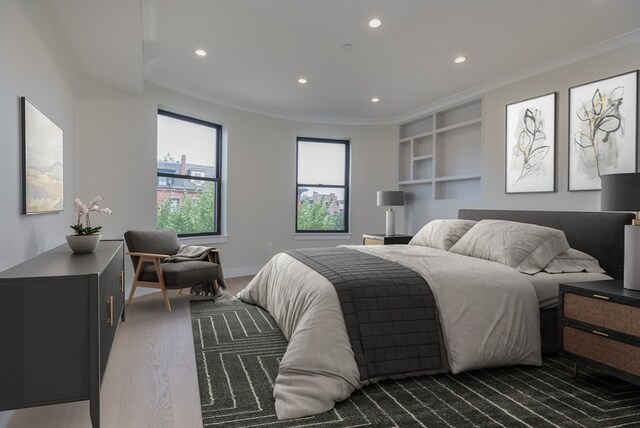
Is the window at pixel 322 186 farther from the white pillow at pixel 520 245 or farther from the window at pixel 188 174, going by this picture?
the white pillow at pixel 520 245

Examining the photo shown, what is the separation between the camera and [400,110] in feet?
19.2

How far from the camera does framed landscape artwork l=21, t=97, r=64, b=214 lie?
7.30 feet

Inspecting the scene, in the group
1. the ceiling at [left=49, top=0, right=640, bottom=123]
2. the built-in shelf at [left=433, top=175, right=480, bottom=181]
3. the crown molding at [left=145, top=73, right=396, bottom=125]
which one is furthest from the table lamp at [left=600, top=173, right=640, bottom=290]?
the crown molding at [left=145, top=73, right=396, bottom=125]

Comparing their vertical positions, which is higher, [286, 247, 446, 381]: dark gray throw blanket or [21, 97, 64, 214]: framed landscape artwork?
[21, 97, 64, 214]: framed landscape artwork

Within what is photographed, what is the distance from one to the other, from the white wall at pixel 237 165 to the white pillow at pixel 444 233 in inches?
89.2

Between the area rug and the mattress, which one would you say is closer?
the area rug

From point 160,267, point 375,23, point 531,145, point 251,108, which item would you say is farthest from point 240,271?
point 531,145

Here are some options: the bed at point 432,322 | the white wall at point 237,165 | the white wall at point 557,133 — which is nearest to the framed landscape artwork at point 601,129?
the white wall at point 557,133

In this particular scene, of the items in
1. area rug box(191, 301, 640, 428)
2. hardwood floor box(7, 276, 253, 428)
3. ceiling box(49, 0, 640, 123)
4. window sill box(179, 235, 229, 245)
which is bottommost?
hardwood floor box(7, 276, 253, 428)

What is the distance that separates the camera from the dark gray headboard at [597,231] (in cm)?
304

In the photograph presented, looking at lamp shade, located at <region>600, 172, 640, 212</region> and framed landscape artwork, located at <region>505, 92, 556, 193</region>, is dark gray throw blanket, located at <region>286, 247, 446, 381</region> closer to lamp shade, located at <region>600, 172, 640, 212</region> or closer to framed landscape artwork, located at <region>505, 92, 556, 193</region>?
lamp shade, located at <region>600, 172, 640, 212</region>

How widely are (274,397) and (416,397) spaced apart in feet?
2.54

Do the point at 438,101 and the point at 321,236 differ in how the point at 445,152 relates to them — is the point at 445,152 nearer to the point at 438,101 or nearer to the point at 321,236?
the point at 438,101

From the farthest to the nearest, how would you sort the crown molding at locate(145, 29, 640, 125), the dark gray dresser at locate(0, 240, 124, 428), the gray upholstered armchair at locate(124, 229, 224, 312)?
the gray upholstered armchair at locate(124, 229, 224, 312)
the crown molding at locate(145, 29, 640, 125)
the dark gray dresser at locate(0, 240, 124, 428)
